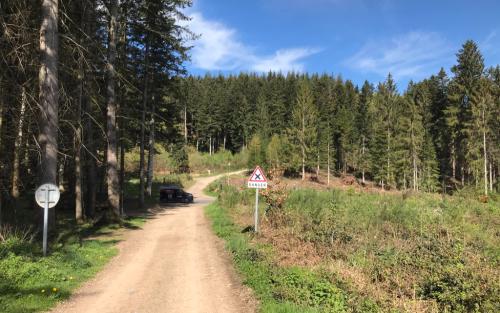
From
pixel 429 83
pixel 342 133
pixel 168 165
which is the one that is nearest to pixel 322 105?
pixel 342 133

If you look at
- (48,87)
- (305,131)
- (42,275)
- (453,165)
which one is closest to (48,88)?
(48,87)

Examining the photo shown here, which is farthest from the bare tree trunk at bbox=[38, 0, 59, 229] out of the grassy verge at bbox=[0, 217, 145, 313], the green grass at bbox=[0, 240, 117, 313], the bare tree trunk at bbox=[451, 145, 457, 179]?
the bare tree trunk at bbox=[451, 145, 457, 179]

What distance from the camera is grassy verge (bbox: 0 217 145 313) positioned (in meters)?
7.12

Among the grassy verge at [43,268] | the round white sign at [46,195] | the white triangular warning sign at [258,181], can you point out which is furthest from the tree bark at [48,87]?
the white triangular warning sign at [258,181]

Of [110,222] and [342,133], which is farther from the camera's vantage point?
[342,133]

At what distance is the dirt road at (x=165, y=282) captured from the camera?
289 inches

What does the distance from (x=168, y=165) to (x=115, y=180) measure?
174 feet

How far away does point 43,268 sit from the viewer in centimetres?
879

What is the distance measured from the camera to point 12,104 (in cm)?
1478

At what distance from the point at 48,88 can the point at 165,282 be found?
6189mm

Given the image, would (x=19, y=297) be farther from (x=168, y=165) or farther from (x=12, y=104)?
(x=168, y=165)

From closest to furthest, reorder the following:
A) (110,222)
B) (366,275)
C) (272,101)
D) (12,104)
Answer: (366,275) → (12,104) → (110,222) → (272,101)

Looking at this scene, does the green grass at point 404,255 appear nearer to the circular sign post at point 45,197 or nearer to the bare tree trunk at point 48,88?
the circular sign post at point 45,197

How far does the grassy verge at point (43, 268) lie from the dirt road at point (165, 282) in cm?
30
